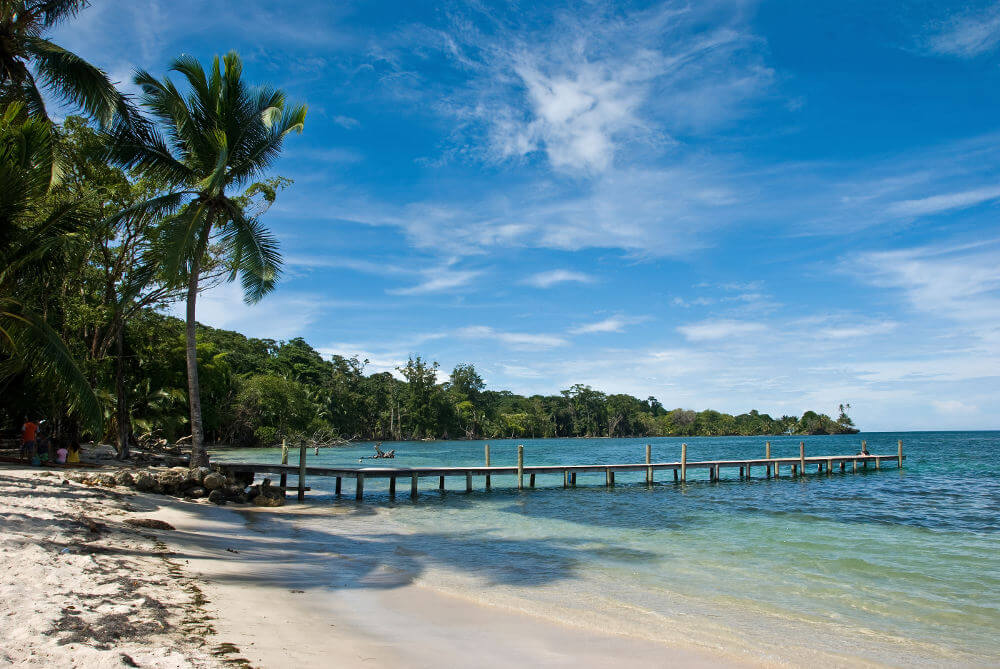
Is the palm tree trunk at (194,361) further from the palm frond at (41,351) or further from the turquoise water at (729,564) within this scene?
the turquoise water at (729,564)

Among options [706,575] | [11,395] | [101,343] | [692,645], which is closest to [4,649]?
[692,645]

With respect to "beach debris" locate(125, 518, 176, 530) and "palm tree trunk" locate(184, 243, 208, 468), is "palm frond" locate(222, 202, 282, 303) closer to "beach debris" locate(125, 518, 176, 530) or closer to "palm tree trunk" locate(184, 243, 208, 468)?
"palm tree trunk" locate(184, 243, 208, 468)

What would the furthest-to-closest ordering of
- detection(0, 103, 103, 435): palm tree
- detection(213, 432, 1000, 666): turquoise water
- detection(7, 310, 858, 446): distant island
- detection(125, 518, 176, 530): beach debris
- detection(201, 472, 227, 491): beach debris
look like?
detection(7, 310, 858, 446): distant island < detection(201, 472, 227, 491): beach debris < detection(125, 518, 176, 530): beach debris < detection(0, 103, 103, 435): palm tree < detection(213, 432, 1000, 666): turquoise water

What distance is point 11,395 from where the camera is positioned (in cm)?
1688

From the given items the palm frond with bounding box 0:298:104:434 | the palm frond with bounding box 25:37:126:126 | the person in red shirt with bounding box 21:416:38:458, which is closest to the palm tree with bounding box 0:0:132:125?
the palm frond with bounding box 25:37:126:126

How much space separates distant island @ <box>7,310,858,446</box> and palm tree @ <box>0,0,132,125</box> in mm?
9142

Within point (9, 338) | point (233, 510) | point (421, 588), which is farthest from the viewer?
point (233, 510)

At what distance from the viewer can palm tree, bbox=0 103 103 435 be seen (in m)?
9.42

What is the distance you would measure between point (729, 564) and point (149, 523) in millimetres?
10643

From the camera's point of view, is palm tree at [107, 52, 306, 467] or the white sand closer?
the white sand

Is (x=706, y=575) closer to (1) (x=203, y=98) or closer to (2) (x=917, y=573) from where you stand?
(2) (x=917, y=573)

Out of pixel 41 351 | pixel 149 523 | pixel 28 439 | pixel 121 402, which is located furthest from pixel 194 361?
pixel 149 523

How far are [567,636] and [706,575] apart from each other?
4.69 meters

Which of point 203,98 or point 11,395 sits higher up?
point 203,98
